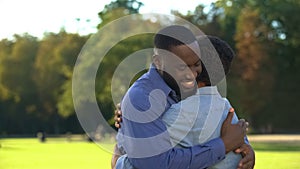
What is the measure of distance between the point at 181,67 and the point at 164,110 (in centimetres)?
20

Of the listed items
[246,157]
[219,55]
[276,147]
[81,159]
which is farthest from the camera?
[276,147]

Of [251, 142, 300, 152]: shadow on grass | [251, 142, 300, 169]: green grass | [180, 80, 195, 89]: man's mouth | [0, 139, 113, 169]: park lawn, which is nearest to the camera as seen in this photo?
[180, 80, 195, 89]: man's mouth

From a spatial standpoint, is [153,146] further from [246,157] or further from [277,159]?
[277,159]

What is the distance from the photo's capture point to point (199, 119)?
318 cm

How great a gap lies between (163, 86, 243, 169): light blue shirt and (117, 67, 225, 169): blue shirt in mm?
39

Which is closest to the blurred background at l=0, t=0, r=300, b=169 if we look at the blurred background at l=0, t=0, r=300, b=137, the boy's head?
the blurred background at l=0, t=0, r=300, b=137

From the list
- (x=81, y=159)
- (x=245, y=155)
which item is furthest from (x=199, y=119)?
(x=81, y=159)

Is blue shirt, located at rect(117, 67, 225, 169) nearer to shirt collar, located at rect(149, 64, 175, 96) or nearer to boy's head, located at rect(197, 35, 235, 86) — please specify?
shirt collar, located at rect(149, 64, 175, 96)

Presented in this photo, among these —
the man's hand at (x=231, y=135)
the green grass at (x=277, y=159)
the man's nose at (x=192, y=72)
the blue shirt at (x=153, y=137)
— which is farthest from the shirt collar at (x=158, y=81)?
the green grass at (x=277, y=159)

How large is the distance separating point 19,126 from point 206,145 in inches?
3063

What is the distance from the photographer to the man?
3084 millimetres

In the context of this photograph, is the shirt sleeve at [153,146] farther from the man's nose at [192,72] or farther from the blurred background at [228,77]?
the blurred background at [228,77]

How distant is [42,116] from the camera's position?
253ft

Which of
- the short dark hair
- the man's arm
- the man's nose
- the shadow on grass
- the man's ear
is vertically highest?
the short dark hair
